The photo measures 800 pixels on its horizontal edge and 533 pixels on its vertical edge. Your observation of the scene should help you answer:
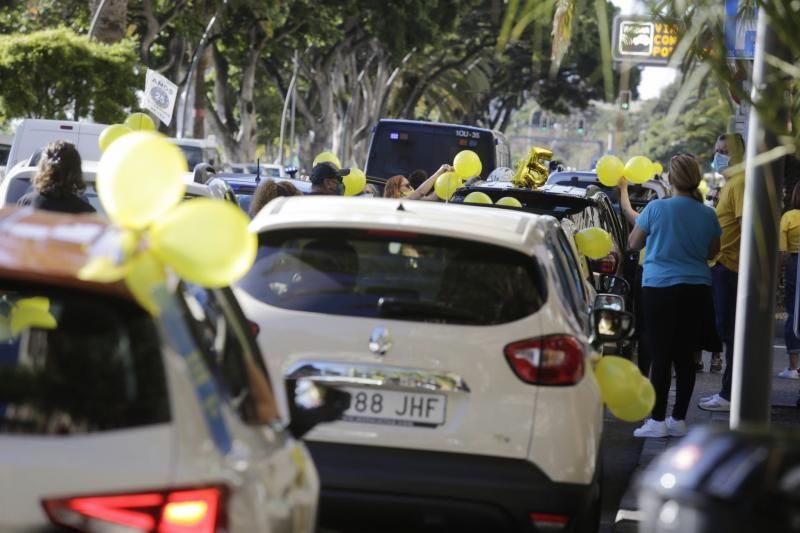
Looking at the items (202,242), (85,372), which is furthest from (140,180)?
(85,372)

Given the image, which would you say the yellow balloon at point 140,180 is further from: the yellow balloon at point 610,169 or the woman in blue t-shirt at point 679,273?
the yellow balloon at point 610,169

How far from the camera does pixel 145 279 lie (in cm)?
338

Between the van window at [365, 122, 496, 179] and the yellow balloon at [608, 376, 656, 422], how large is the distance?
53.7 feet

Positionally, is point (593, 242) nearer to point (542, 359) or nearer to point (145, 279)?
point (542, 359)

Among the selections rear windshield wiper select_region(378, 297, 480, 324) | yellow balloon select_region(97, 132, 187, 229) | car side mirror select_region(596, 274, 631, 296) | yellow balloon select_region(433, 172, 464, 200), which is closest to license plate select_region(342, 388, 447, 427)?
rear windshield wiper select_region(378, 297, 480, 324)

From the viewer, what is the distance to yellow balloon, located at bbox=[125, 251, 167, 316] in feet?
10.9

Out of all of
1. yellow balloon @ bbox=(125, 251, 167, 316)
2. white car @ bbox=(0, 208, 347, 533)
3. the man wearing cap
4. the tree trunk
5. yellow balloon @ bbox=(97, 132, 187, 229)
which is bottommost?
the man wearing cap

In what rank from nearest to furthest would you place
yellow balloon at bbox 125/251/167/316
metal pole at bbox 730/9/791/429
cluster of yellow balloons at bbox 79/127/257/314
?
yellow balloon at bbox 125/251/167/316 → cluster of yellow balloons at bbox 79/127/257/314 → metal pole at bbox 730/9/791/429

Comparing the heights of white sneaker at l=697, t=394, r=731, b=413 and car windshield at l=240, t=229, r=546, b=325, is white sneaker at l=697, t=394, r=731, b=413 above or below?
below

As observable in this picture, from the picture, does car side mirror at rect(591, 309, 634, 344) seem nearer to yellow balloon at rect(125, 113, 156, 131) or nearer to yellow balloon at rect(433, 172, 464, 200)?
yellow balloon at rect(433, 172, 464, 200)

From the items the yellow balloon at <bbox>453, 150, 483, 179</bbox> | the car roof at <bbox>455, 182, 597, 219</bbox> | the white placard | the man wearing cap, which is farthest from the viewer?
the white placard

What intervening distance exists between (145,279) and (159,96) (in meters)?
17.7

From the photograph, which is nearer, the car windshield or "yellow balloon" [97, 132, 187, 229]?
"yellow balloon" [97, 132, 187, 229]

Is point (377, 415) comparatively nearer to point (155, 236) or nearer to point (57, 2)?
point (155, 236)
